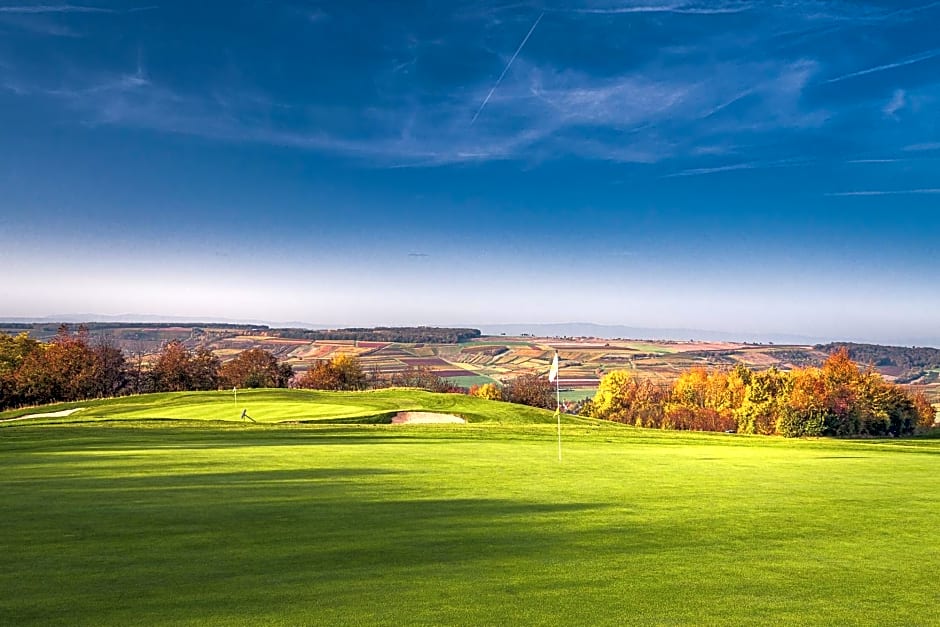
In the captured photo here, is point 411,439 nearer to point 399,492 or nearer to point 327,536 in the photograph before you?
Answer: point 399,492

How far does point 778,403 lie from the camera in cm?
6788

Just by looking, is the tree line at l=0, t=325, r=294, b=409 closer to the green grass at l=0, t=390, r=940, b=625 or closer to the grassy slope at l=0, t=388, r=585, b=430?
the grassy slope at l=0, t=388, r=585, b=430

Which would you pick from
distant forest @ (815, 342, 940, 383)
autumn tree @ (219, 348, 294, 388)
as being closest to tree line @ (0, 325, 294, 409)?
autumn tree @ (219, 348, 294, 388)

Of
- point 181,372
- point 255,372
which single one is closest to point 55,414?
point 181,372

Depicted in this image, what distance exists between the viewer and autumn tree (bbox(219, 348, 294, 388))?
67.3 meters

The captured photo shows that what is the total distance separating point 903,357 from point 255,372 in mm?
99751

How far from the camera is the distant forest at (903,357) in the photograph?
94.9 m

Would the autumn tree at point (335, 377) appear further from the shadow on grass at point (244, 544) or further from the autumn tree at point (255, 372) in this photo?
the shadow on grass at point (244, 544)

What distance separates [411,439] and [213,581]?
1505 centimetres

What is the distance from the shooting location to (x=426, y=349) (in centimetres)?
14200

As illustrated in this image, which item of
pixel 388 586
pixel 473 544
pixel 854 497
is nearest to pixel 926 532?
pixel 854 497

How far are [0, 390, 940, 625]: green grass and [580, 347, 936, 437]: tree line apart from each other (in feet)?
177

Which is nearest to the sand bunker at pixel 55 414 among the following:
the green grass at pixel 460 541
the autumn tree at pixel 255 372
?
the green grass at pixel 460 541

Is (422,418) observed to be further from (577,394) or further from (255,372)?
(577,394)
